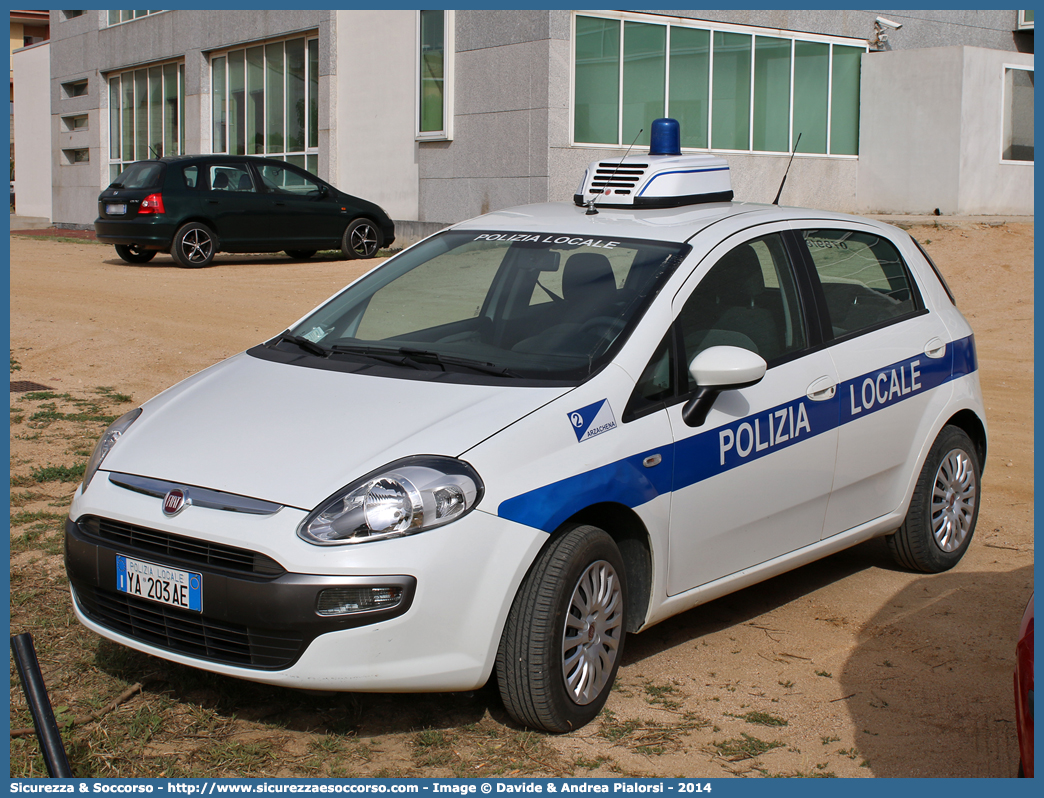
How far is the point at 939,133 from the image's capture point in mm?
21062

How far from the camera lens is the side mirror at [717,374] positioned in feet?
12.9

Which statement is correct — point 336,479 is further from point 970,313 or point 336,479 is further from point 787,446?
point 970,313

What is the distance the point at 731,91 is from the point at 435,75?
541 cm

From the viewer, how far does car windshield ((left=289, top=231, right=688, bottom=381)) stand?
4.11 metres

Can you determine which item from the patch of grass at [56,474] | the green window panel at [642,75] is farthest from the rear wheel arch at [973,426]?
the green window panel at [642,75]

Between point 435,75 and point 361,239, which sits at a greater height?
point 435,75

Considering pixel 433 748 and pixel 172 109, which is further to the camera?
pixel 172 109

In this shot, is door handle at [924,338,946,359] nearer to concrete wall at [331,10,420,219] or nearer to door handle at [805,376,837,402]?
door handle at [805,376,837,402]

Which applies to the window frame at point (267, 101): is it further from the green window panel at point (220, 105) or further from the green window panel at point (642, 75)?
the green window panel at point (642, 75)

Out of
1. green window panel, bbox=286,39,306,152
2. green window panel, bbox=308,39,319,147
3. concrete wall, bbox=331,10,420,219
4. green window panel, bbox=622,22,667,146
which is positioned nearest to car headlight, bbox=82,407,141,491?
green window panel, bbox=622,22,667,146

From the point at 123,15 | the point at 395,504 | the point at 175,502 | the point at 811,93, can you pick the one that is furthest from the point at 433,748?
the point at 123,15

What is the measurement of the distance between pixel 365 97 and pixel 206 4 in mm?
4776

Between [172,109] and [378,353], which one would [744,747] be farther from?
[172,109]

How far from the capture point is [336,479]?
11.1 feet
